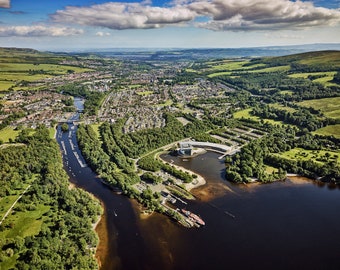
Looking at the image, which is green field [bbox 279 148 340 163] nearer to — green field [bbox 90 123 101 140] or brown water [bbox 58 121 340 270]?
brown water [bbox 58 121 340 270]

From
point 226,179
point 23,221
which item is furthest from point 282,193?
point 23,221

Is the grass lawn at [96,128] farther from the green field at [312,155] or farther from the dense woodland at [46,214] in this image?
the green field at [312,155]

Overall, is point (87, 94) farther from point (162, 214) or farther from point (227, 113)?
point (162, 214)

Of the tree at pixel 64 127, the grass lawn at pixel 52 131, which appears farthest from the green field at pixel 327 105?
the grass lawn at pixel 52 131

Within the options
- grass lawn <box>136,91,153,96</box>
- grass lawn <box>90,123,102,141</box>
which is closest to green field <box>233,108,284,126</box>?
grass lawn <box>90,123,102,141</box>

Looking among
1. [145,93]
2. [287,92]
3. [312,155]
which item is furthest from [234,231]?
[145,93]

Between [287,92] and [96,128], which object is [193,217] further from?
[287,92]
